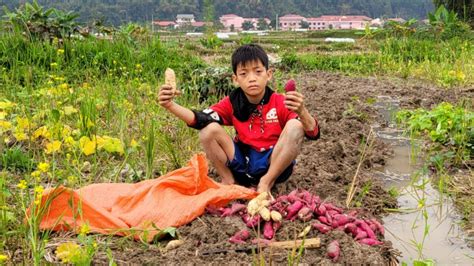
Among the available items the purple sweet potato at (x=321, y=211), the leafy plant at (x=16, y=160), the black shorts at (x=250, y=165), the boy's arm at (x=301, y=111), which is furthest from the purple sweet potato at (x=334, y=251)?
the leafy plant at (x=16, y=160)

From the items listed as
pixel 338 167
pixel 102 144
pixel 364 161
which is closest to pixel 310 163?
pixel 338 167

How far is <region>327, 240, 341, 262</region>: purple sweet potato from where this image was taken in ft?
7.79

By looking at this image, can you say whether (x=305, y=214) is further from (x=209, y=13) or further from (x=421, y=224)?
(x=209, y=13)

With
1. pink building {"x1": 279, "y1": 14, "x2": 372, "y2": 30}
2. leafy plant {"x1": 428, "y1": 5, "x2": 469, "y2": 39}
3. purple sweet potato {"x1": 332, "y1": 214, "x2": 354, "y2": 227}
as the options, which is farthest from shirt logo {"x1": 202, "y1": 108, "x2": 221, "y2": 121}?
pink building {"x1": 279, "y1": 14, "x2": 372, "y2": 30}

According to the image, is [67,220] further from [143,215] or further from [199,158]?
[199,158]

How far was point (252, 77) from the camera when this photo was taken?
3.17 m

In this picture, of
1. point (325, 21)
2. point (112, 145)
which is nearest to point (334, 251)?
point (112, 145)

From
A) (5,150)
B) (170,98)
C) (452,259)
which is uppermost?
(170,98)

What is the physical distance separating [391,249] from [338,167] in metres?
1.43

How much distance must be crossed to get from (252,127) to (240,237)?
1000mm

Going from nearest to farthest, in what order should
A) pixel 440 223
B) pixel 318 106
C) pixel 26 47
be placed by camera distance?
pixel 440 223 < pixel 318 106 < pixel 26 47

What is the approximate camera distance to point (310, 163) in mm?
3930

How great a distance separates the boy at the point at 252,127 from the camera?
3.17m

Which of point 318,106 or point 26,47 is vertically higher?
point 26,47
